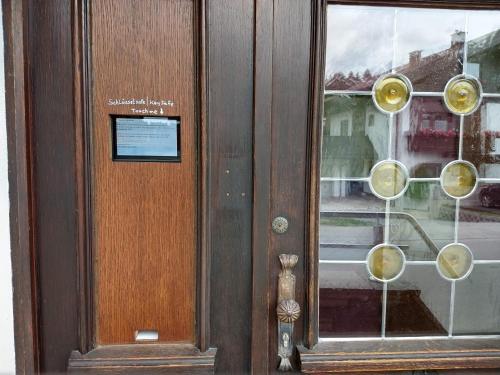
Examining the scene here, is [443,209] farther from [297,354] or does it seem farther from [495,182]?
[297,354]

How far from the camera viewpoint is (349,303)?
4.06 ft

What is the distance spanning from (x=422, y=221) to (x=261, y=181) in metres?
0.57

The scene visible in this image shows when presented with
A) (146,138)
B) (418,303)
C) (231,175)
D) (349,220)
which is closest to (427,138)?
(349,220)

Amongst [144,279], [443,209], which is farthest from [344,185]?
[144,279]

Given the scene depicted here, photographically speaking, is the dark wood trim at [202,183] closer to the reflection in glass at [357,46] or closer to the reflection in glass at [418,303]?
the reflection in glass at [357,46]

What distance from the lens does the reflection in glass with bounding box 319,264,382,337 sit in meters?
1.22

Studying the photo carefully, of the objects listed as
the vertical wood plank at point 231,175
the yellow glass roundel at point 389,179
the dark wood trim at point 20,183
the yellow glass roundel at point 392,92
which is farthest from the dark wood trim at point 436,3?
the dark wood trim at point 20,183

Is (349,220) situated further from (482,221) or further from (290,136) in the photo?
(482,221)

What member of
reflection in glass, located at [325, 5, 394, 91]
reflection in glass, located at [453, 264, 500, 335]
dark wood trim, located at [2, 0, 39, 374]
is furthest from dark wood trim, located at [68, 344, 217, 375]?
reflection in glass, located at [325, 5, 394, 91]

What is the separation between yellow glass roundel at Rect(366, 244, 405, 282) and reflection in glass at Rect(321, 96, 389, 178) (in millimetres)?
272

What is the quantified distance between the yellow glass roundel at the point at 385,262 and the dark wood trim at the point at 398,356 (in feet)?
0.76

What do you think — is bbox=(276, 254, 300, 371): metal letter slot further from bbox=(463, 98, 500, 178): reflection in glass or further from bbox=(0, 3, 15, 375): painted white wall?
bbox=(0, 3, 15, 375): painted white wall

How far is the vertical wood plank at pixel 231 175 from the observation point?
1.13 metres

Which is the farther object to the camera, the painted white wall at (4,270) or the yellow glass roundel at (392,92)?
the yellow glass roundel at (392,92)
